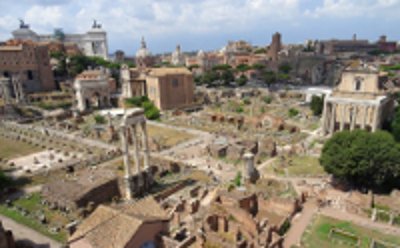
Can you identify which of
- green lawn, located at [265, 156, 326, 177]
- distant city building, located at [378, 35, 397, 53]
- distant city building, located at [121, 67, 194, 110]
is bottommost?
green lawn, located at [265, 156, 326, 177]

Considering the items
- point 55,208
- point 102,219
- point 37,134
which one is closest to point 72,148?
point 37,134

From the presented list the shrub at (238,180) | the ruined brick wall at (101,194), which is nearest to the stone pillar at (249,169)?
the shrub at (238,180)

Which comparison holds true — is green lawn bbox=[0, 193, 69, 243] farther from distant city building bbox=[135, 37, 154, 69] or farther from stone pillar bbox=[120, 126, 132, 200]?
distant city building bbox=[135, 37, 154, 69]

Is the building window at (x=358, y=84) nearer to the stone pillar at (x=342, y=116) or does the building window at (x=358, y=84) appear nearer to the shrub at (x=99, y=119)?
the stone pillar at (x=342, y=116)

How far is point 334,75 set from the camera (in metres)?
105

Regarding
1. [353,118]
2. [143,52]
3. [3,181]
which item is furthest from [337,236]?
[143,52]

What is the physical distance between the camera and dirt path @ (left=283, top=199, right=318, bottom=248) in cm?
2403

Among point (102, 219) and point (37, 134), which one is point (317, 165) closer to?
point (102, 219)

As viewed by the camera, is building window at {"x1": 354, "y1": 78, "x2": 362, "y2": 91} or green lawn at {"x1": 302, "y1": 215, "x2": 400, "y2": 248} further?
building window at {"x1": 354, "y1": 78, "x2": 362, "y2": 91}

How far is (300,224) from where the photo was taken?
26.3 meters

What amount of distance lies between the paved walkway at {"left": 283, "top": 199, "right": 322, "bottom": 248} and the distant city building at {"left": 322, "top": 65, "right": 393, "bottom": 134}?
966 inches

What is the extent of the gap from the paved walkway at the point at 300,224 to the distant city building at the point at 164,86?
54.9 meters

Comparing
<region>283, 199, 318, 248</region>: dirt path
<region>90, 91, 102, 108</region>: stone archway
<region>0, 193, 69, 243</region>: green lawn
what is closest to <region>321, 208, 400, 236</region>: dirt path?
<region>283, 199, 318, 248</region>: dirt path

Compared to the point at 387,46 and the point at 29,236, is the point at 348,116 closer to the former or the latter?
the point at 29,236
